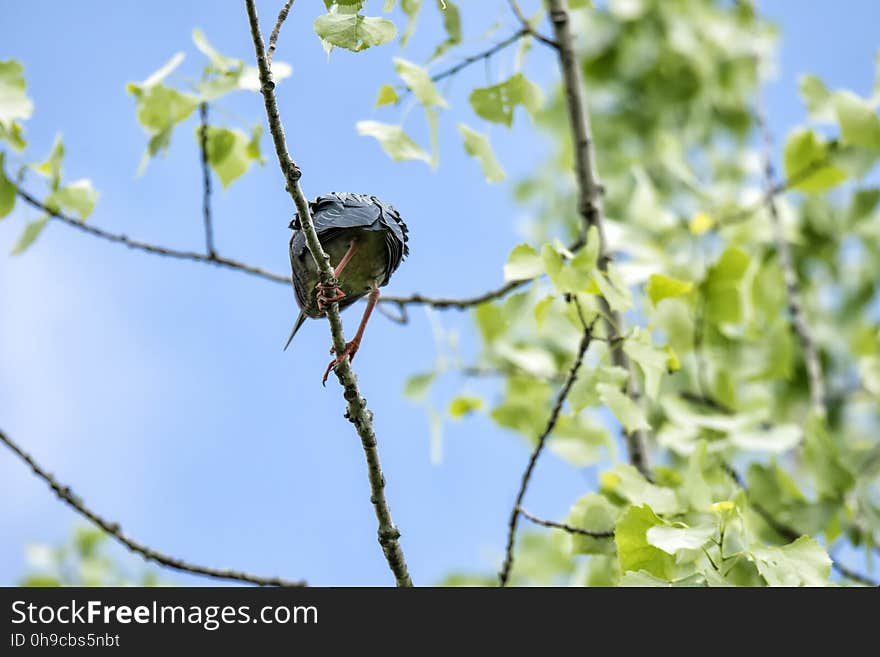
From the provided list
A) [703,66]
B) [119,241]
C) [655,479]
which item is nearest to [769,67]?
[703,66]

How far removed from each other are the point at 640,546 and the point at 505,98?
3.41ft

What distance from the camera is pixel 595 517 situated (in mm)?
1946

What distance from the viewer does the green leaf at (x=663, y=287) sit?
1.99 metres

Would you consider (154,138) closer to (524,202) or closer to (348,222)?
(348,222)

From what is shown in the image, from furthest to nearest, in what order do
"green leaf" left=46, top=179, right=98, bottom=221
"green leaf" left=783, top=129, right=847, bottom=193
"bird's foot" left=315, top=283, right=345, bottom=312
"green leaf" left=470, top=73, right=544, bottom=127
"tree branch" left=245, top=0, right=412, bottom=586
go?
"green leaf" left=783, top=129, right=847, bottom=193, "green leaf" left=46, top=179, right=98, bottom=221, "green leaf" left=470, top=73, right=544, bottom=127, "bird's foot" left=315, top=283, right=345, bottom=312, "tree branch" left=245, top=0, right=412, bottom=586

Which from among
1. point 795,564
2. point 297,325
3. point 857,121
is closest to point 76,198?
point 297,325

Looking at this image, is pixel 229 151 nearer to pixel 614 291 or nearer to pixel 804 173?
pixel 614 291

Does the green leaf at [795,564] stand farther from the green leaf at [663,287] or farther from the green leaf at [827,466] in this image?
the green leaf at [827,466]

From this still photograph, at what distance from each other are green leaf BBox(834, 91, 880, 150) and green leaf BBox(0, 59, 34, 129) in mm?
1918

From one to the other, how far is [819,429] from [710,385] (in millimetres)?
392

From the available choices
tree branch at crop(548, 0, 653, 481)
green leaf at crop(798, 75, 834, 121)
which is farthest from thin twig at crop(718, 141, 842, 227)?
tree branch at crop(548, 0, 653, 481)

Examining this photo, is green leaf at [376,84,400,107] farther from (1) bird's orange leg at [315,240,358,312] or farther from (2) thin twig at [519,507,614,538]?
(2) thin twig at [519,507,614,538]

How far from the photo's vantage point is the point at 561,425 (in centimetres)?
244

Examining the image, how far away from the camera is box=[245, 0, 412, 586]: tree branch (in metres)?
1.33
